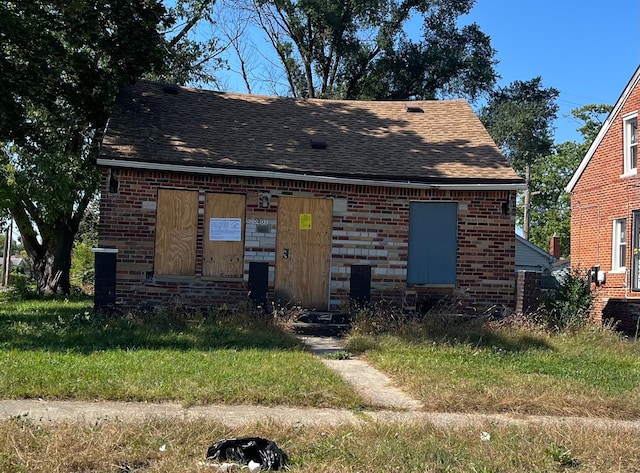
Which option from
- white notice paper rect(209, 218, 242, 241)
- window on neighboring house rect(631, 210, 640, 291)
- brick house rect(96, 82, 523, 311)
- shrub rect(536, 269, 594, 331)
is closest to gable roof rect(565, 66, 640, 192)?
window on neighboring house rect(631, 210, 640, 291)

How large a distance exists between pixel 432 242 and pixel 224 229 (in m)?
4.26

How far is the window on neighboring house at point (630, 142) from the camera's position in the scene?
18016mm

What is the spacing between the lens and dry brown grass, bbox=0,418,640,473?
4.60 metres

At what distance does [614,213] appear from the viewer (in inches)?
729

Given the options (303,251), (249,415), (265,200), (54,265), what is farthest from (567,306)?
(54,265)

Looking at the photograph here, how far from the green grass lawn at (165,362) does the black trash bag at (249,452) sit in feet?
5.47

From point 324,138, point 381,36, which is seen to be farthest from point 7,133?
point 381,36

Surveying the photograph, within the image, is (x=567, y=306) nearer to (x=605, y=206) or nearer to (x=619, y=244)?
(x=619, y=244)

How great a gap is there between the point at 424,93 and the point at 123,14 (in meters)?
16.9

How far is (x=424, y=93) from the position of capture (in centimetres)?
2961

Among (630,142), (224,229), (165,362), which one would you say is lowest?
(165,362)

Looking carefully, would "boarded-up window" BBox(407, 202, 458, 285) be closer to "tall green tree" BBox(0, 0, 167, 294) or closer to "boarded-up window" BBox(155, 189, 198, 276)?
"boarded-up window" BBox(155, 189, 198, 276)

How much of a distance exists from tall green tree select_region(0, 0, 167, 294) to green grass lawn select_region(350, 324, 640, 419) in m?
9.25

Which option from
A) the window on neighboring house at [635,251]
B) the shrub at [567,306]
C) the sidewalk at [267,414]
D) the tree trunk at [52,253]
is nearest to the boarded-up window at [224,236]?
the shrub at [567,306]
